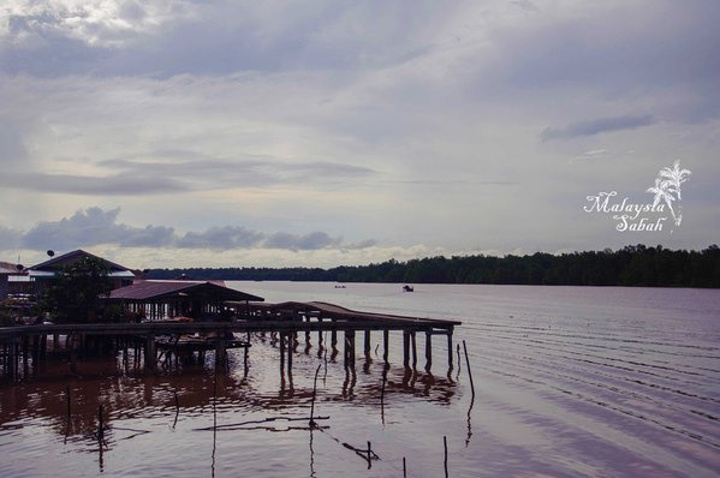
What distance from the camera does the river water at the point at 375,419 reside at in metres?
19.8

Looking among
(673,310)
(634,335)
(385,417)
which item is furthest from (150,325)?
(673,310)

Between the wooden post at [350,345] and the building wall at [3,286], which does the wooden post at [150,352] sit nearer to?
the wooden post at [350,345]

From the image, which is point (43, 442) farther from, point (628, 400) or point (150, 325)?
point (628, 400)

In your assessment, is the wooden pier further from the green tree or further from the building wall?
the building wall

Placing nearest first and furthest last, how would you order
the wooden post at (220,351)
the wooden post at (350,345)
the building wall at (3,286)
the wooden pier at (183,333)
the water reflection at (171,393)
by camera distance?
the water reflection at (171,393) < the wooden pier at (183,333) < the wooden post at (220,351) < the wooden post at (350,345) < the building wall at (3,286)

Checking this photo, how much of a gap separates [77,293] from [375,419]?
20.6m

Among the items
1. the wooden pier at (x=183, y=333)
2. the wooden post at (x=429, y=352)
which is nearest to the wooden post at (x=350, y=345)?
the wooden pier at (x=183, y=333)

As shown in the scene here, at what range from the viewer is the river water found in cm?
1981

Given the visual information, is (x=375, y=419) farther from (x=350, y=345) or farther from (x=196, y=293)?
(x=196, y=293)

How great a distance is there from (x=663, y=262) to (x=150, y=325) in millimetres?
151045

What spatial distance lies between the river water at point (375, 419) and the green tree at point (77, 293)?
280 centimetres

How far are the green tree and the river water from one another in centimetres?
280

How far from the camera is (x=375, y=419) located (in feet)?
83.1

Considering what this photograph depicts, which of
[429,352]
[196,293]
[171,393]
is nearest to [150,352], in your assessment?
[171,393]
